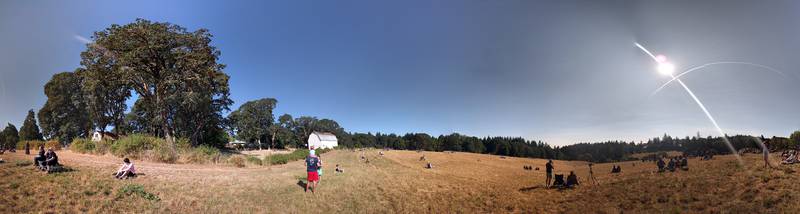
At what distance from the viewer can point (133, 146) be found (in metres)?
23.9

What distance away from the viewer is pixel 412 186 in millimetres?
18578

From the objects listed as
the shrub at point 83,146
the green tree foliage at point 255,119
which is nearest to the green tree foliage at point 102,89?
the shrub at point 83,146

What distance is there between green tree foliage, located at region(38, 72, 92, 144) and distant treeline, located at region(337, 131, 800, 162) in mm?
65710

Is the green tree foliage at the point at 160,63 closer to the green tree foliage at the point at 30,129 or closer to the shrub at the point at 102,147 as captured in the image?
the shrub at the point at 102,147

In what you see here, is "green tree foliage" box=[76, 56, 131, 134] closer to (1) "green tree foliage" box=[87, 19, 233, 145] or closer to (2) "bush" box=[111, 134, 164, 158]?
(1) "green tree foliage" box=[87, 19, 233, 145]

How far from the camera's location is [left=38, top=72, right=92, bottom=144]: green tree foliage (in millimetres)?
47969

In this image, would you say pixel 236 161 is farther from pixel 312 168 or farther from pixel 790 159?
pixel 790 159

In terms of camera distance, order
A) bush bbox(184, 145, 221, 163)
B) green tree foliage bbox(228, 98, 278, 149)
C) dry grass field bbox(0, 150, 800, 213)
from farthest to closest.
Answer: green tree foliage bbox(228, 98, 278, 149) < bush bbox(184, 145, 221, 163) < dry grass field bbox(0, 150, 800, 213)

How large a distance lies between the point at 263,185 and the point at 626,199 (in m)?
15.7

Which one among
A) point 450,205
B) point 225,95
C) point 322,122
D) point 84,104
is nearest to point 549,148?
point 322,122

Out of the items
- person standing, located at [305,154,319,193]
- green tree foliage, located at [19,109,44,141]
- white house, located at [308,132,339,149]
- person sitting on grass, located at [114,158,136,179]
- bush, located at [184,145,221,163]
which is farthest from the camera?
white house, located at [308,132,339,149]

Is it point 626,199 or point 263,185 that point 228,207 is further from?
point 626,199

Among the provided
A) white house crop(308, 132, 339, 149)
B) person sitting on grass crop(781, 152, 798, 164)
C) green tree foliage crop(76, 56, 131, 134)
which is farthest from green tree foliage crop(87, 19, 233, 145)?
white house crop(308, 132, 339, 149)

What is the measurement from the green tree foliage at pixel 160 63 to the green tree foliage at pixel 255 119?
2201 inches
